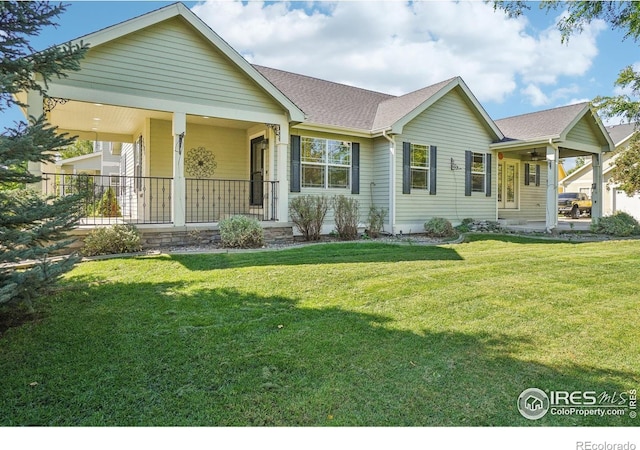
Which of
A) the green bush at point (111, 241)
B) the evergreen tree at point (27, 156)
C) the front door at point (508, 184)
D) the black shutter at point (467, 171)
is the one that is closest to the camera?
the evergreen tree at point (27, 156)

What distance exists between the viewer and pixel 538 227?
1379 centimetres

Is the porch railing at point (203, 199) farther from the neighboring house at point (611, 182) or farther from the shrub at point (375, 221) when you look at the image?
the neighboring house at point (611, 182)

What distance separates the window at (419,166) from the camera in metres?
12.4

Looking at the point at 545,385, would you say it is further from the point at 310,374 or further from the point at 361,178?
the point at 361,178

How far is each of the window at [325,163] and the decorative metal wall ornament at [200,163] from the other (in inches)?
110

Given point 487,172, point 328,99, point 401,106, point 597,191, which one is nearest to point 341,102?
point 328,99

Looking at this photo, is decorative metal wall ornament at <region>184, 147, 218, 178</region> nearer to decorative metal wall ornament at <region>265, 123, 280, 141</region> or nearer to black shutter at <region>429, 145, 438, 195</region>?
decorative metal wall ornament at <region>265, 123, 280, 141</region>

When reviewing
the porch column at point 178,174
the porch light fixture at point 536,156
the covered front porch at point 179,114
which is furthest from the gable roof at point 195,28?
the porch light fixture at point 536,156

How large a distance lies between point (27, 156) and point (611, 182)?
21.8m

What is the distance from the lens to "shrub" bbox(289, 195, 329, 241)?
9.90 meters

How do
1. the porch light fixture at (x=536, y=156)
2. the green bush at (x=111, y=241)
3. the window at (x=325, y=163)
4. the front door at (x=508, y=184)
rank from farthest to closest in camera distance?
the front door at (x=508, y=184) → the porch light fixture at (x=536, y=156) → the window at (x=325, y=163) → the green bush at (x=111, y=241)

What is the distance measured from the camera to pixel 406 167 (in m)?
12.0

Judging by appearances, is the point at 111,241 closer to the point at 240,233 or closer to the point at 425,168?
the point at 240,233

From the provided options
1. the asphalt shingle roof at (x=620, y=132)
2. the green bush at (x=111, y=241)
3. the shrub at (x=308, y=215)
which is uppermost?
the asphalt shingle roof at (x=620, y=132)
